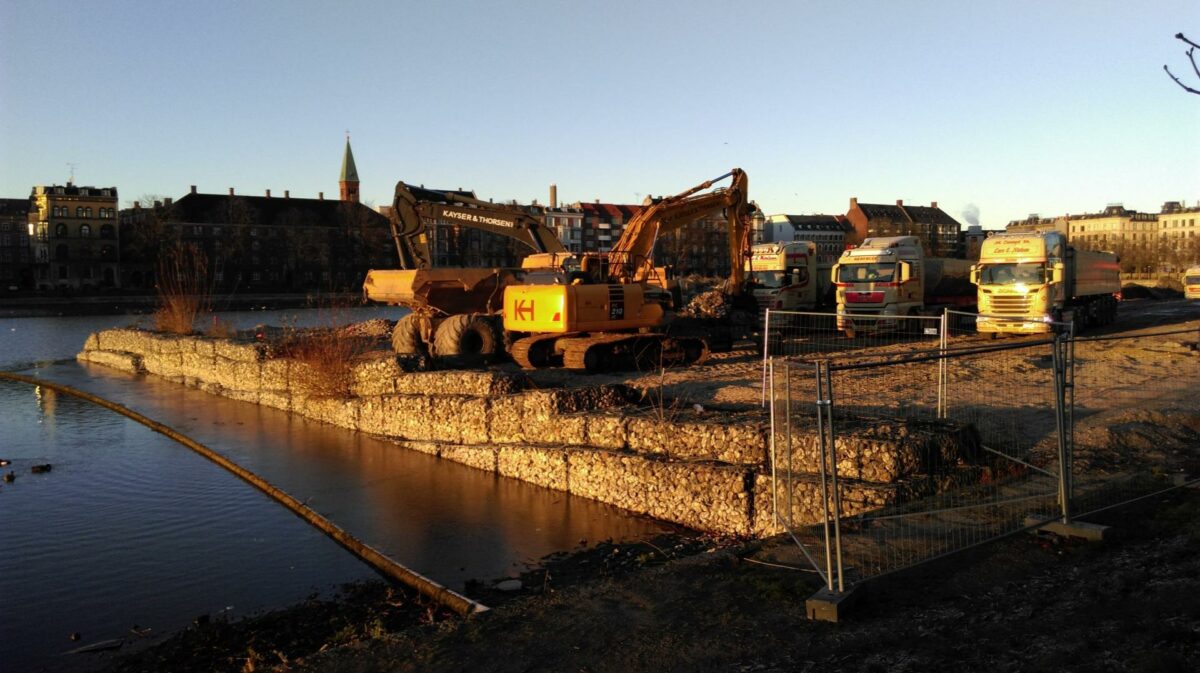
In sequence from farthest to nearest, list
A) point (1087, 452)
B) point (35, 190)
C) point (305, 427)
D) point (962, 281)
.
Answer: point (35, 190)
point (962, 281)
point (305, 427)
point (1087, 452)

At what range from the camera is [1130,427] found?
975 centimetres

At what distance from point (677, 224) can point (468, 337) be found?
656cm

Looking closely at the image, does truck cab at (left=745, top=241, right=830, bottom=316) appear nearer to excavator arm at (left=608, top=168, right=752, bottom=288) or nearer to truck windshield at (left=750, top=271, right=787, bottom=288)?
truck windshield at (left=750, top=271, right=787, bottom=288)

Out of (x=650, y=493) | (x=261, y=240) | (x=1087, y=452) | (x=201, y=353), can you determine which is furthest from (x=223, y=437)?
(x=261, y=240)

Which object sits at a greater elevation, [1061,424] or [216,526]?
[1061,424]

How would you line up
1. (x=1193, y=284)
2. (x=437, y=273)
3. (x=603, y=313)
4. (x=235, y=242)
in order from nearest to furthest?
1. (x=603, y=313)
2. (x=437, y=273)
3. (x=1193, y=284)
4. (x=235, y=242)

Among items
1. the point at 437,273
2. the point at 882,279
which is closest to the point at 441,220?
the point at 437,273

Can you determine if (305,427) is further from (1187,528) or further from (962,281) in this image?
(962,281)

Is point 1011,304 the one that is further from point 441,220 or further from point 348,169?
point 348,169

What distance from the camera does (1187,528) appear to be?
6.08 meters

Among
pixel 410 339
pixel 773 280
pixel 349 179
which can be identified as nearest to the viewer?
pixel 410 339

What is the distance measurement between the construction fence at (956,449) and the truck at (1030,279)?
11403 millimetres

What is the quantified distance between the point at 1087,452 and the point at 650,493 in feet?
15.7

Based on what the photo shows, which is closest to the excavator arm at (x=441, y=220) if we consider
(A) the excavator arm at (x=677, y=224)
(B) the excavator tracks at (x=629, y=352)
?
(A) the excavator arm at (x=677, y=224)
